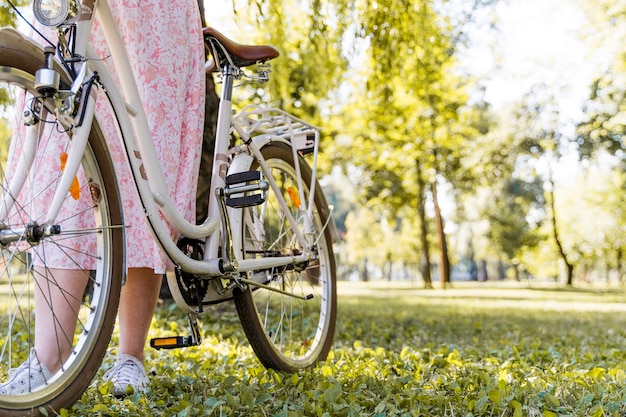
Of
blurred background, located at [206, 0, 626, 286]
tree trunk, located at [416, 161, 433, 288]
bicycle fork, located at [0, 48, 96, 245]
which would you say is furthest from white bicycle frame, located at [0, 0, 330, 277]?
tree trunk, located at [416, 161, 433, 288]

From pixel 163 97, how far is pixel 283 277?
0.87m

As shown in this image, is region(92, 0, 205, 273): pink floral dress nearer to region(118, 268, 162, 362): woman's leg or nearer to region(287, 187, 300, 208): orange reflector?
region(118, 268, 162, 362): woman's leg

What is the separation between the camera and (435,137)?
15.9 meters

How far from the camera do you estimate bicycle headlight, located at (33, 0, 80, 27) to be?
145cm

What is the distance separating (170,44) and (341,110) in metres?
11.7

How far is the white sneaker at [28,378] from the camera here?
4.90 ft

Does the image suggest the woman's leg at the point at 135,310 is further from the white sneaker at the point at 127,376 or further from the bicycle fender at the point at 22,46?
the bicycle fender at the point at 22,46

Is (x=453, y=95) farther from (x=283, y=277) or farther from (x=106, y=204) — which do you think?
(x=106, y=204)

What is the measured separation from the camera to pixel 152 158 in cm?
185

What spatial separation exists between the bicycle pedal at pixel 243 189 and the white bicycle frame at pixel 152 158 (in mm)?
36

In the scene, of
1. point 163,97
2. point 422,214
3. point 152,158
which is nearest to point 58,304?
point 152,158

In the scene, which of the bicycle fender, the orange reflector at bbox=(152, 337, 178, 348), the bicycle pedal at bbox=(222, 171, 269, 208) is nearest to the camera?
the bicycle fender

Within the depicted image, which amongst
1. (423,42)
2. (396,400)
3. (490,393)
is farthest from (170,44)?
(423,42)

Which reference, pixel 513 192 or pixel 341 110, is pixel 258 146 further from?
pixel 513 192
